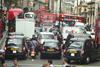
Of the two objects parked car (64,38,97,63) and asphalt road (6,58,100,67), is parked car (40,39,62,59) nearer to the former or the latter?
asphalt road (6,58,100,67)

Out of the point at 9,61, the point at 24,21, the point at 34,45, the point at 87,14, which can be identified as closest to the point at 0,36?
the point at 24,21

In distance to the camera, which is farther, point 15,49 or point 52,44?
point 52,44

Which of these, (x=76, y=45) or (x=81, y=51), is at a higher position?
(x=76, y=45)

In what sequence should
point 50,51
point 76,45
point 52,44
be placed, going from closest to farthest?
point 76,45 → point 50,51 → point 52,44

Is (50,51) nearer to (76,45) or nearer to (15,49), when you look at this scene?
(15,49)

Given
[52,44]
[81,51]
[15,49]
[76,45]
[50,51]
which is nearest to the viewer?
[81,51]

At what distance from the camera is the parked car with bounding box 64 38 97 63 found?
3164 centimetres

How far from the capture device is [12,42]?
113 ft

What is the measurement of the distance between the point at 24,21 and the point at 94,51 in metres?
13.8

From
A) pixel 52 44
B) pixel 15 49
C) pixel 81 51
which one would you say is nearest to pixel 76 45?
pixel 81 51

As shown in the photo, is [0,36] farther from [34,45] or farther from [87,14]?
[87,14]

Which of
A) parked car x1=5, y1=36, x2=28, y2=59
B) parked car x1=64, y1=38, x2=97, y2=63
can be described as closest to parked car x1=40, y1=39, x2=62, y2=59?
parked car x1=5, y1=36, x2=28, y2=59

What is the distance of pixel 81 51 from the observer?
3170 cm

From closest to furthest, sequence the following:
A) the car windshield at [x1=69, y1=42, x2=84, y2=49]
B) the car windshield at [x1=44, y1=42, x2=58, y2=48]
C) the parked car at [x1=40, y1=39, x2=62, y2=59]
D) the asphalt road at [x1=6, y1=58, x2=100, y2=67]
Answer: the asphalt road at [x1=6, y1=58, x2=100, y2=67] → the car windshield at [x1=69, y1=42, x2=84, y2=49] → the parked car at [x1=40, y1=39, x2=62, y2=59] → the car windshield at [x1=44, y1=42, x2=58, y2=48]
